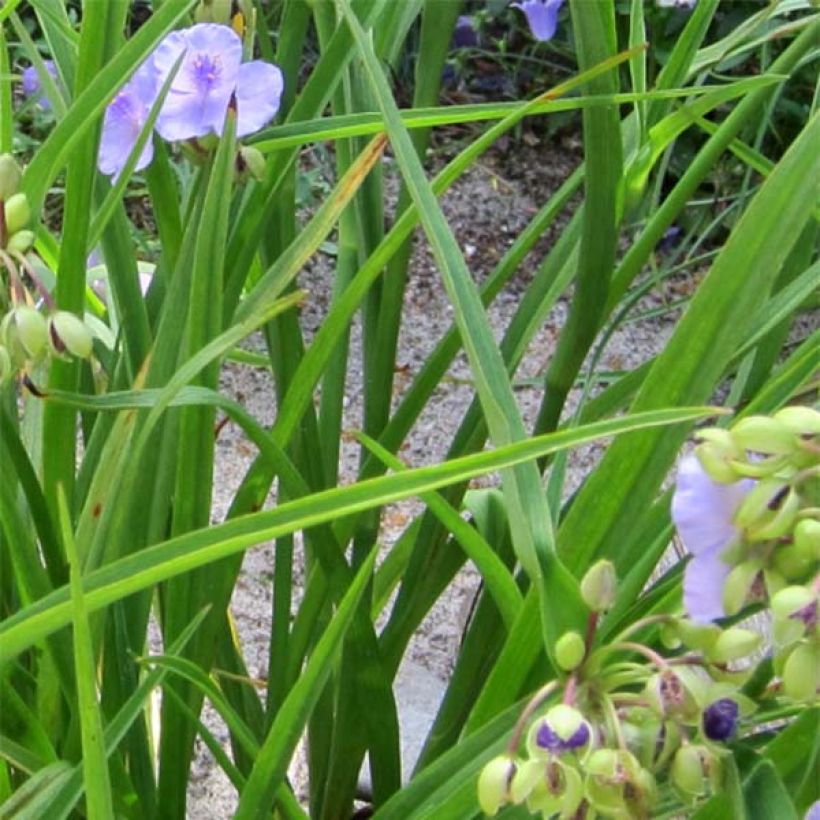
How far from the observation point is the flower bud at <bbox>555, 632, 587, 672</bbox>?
0.38 m

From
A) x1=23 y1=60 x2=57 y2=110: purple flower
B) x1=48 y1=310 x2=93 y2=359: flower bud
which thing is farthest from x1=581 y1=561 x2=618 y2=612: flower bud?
x1=23 y1=60 x2=57 y2=110: purple flower

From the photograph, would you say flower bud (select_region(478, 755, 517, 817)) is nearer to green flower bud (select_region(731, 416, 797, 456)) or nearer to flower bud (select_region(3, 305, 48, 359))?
green flower bud (select_region(731, 416, 797, 456))

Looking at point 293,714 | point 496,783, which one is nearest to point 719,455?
point 496,783

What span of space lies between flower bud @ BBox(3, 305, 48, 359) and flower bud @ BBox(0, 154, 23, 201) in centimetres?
6

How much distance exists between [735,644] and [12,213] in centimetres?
33

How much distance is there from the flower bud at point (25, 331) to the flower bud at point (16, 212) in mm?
42

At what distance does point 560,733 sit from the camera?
361mm

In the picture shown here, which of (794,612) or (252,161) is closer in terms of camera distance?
(794,612)

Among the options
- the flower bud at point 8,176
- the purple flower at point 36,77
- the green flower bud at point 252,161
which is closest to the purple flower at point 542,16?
the purple flower at point 36,77

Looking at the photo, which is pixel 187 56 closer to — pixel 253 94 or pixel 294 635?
pixel 253 94

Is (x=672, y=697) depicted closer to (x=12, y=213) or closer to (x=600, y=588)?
(x=600, y=588)

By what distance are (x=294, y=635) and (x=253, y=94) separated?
0.35 m

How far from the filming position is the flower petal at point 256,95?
2.13ft

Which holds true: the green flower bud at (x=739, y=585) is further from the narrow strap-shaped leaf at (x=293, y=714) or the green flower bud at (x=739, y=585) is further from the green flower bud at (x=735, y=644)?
the narrow strap-shaped leaf at (x=293, y=714)
